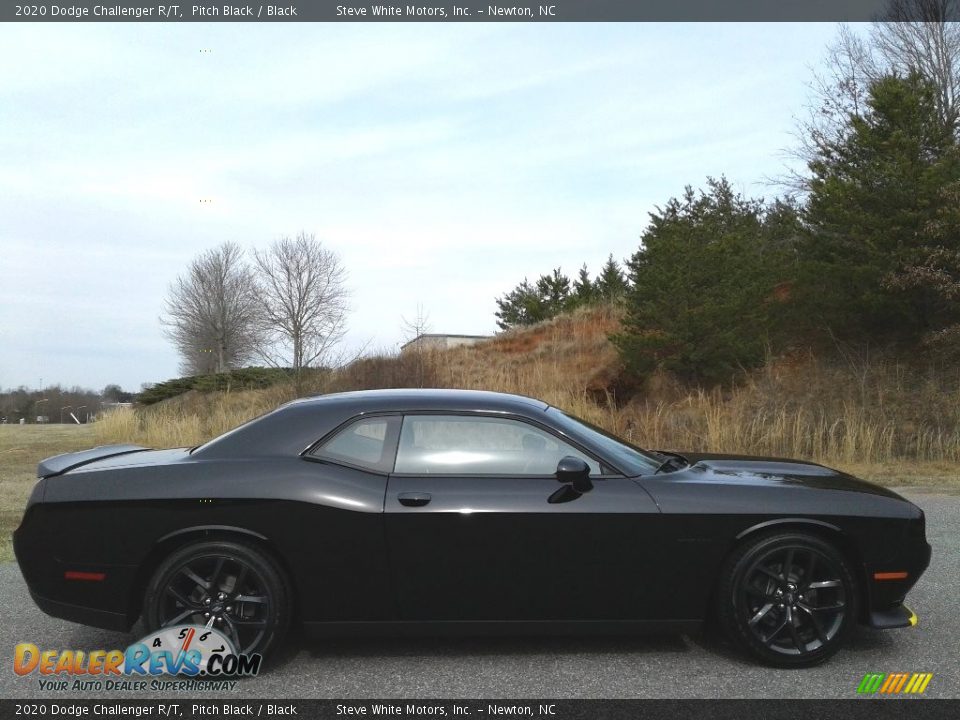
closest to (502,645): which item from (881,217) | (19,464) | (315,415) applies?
(315,415)

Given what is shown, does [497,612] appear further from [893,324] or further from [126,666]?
[893,324]

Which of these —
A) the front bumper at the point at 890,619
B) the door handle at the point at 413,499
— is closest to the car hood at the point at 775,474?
the front bumper at the point at 890,619

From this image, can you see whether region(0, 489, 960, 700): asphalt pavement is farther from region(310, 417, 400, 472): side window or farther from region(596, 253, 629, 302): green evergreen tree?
region(596, 253, 629, 302): green evergreen tree

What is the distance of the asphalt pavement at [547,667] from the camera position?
351 cm

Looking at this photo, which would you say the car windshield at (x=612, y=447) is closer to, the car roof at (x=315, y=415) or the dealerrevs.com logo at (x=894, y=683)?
the car roof at (x=315, y=415)

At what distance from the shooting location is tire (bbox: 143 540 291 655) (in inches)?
148

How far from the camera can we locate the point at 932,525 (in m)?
7.27

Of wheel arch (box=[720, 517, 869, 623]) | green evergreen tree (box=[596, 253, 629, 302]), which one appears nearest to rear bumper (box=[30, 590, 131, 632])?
wheel arch (box=[720, 517, 869, 623])

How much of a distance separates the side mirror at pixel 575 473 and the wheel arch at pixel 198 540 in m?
1.40

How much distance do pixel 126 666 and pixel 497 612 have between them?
1778 mm

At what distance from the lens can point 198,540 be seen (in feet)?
12.5

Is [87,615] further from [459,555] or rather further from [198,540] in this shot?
[459,555]

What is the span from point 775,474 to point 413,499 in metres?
1.99
